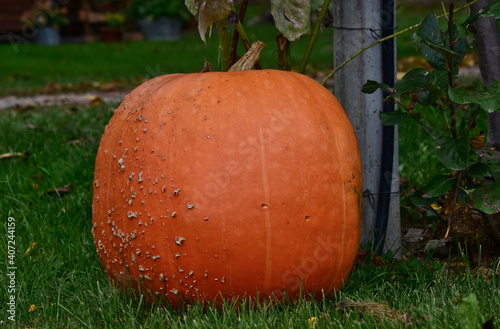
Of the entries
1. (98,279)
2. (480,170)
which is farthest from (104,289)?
(480,170)

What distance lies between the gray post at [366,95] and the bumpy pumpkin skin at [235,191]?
0.36m

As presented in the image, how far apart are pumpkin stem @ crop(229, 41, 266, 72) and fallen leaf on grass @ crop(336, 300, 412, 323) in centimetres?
83

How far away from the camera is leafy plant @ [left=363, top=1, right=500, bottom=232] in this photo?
178 cm

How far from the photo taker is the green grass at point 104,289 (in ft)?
5.28

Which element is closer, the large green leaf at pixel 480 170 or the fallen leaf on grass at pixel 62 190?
the large green leaf at pixel 480 170

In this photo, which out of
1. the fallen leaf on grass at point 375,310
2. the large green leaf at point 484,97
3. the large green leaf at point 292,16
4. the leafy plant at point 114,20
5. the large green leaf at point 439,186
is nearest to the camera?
the fallen leaf on grass at point 375,310

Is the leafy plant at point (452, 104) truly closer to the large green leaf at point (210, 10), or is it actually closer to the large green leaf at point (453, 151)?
the large green leaf at point (453, 151)

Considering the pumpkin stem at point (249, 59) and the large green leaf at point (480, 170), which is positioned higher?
the pumpkin stem at point (249, 59)

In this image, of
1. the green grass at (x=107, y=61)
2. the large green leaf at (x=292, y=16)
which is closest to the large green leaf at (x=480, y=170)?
the large green leaf at (x=292, y=16)

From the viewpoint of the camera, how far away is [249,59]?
75.5 inches

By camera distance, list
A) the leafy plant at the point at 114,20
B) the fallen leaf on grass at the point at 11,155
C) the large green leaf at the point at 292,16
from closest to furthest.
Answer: the large green leaf at the point at 292,16 → the fallen leaf on grass at the point at 11,155 → the leafy plant at the point at 114,20

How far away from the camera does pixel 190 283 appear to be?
5.70 ft

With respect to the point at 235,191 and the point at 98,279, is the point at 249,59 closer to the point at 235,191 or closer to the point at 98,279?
the point at 235,191

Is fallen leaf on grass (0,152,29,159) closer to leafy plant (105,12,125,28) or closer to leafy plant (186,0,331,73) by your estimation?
leafy plant (186,0,331,73)
